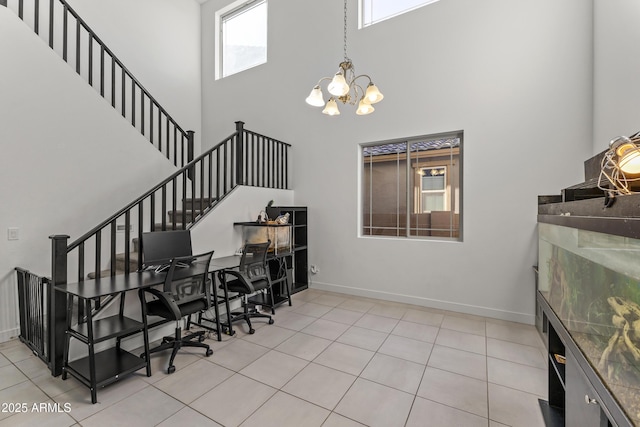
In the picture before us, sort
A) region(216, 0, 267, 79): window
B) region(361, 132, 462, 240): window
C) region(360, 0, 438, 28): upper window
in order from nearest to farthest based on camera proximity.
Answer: region(361, 132, 462, 240): window → region(360, 0, 438, 28): upper window → region(216, 0, 267, 79): window

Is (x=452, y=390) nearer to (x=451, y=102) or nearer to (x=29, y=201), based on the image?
(x=451, y=102)

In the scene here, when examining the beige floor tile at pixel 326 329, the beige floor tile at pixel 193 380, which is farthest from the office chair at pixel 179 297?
the beige floor tile at pixel 326 329

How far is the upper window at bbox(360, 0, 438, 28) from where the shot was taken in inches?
161

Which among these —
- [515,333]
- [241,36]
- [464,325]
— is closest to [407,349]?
[464,325]

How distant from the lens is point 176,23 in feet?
19.1

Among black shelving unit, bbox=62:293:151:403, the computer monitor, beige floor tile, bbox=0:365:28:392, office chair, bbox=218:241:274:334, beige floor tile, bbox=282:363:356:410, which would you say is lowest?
beige floor tile, bbox=282:363:356:410

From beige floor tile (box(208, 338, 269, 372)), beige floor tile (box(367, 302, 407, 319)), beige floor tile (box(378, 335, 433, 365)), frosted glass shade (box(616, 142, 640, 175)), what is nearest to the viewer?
frosted glass shade (box(616, 142, 640, 175))

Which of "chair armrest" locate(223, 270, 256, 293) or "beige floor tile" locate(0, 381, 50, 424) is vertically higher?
"chair armrest" locate(223, 270, 256, 293)

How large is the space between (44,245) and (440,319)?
15.5 ft

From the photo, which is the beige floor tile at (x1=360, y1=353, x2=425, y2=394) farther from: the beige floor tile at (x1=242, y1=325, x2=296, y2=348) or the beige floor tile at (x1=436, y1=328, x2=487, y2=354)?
the beige floor tile at (x1=242, y1=325, x2=296, y2=348)

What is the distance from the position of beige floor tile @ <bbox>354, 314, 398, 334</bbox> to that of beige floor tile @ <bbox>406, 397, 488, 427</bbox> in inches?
47.1

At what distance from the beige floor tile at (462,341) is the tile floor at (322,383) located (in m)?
0.01

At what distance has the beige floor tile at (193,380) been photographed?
7.04ft

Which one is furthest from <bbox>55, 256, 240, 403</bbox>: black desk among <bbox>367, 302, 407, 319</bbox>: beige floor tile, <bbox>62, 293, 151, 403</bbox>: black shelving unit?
<bbox>367, 302, 407, 319</bbox>: beige floor tile
